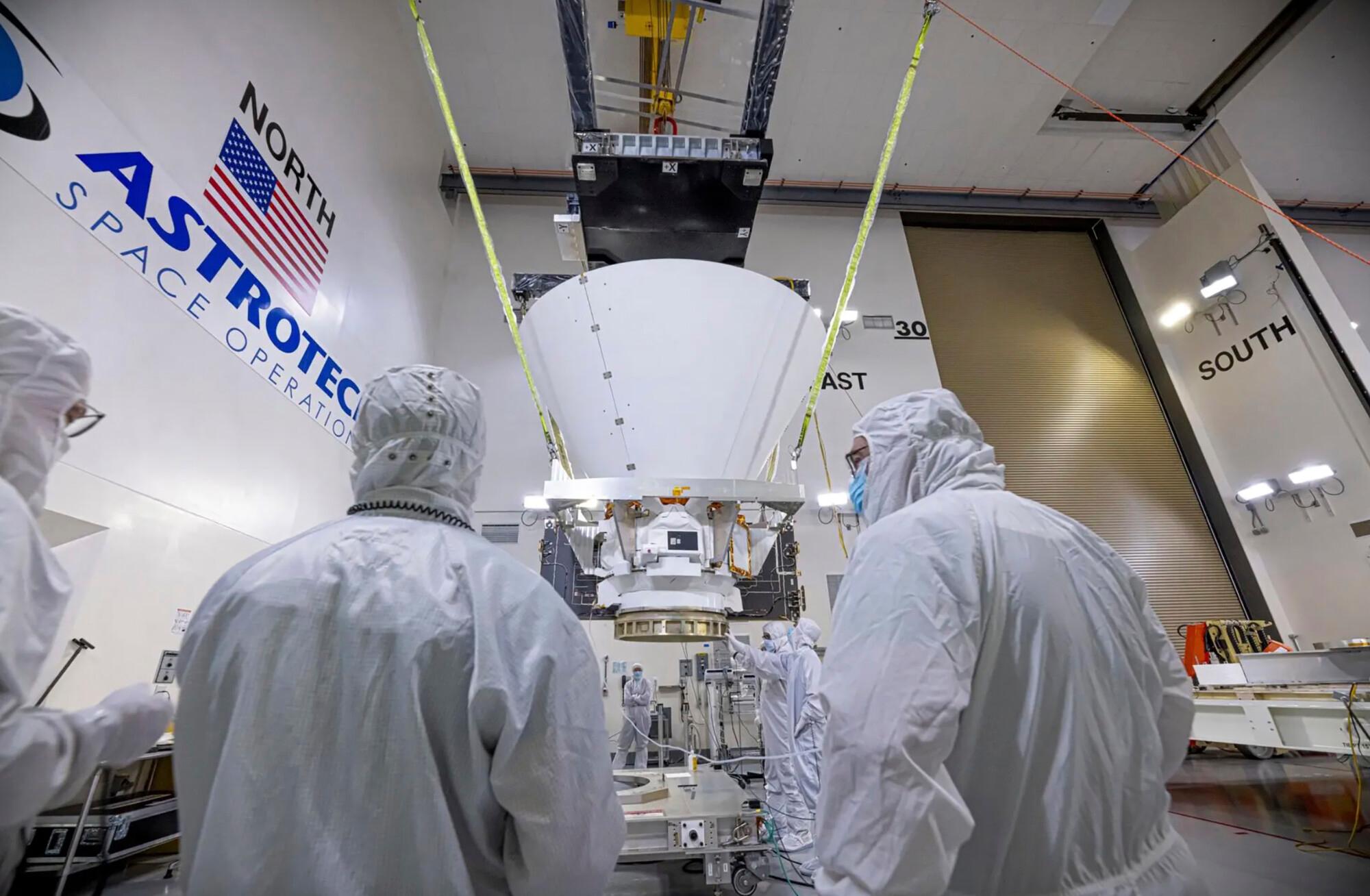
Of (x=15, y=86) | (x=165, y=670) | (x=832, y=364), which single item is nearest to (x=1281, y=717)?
(x=832, y=364)

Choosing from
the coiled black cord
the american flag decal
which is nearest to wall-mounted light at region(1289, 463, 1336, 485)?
the coiled black cord

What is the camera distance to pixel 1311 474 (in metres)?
5.56

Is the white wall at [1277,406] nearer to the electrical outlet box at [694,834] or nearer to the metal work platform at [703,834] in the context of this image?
the metal work platform at [703,834]

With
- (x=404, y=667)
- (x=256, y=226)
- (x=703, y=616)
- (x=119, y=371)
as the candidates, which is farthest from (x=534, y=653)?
(x=256, y=226)

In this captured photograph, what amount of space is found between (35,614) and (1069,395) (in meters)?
8.47

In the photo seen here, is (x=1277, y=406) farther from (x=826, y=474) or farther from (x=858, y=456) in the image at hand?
(x=858, y=456)

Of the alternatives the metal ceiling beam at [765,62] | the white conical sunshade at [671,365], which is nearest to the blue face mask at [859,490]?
the white conical sunshade at [671,365]

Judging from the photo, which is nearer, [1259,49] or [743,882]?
[743,882]

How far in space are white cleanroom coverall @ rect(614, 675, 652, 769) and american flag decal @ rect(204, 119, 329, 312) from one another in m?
3.95

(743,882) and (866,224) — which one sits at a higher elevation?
(866,224)

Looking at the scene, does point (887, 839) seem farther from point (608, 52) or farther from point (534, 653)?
point (608, 52)

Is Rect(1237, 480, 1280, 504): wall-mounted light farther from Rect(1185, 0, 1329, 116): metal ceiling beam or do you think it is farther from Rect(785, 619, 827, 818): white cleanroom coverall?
Rect(785, 619, 827, 818): white cleanroom coverall

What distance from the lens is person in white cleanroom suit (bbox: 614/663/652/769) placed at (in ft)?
16.3

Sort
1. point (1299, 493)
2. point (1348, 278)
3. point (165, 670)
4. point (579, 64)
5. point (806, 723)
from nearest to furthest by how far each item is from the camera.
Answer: point (165, 670), point (579, 64), point (806, 723), point (1299, 493), point (1348, 278)
